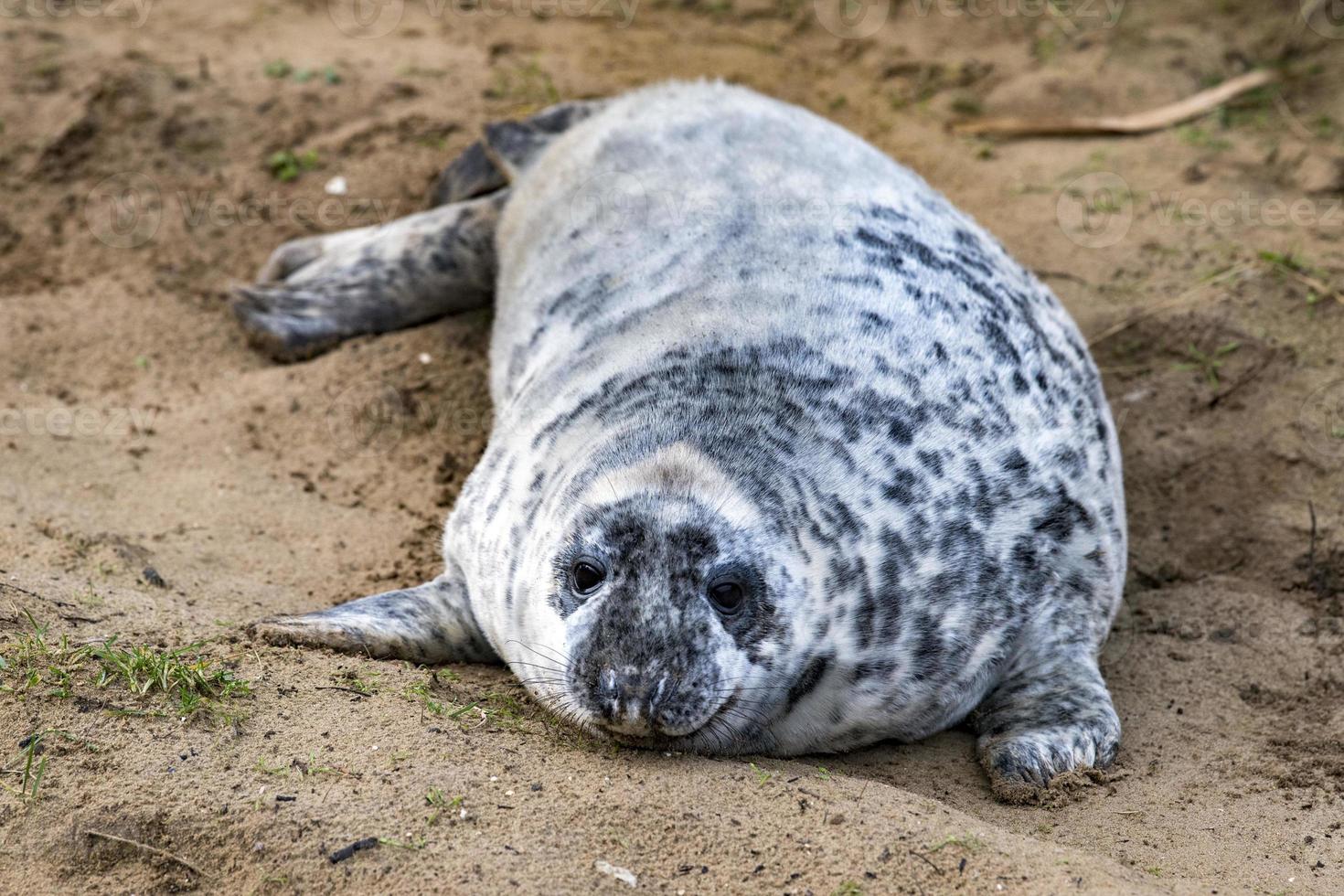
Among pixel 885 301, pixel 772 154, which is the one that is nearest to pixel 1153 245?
pixel 772 154

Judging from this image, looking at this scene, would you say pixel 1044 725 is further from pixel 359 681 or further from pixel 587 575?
pixel 359 681

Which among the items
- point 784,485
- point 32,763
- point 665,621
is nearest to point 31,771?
point 32,763

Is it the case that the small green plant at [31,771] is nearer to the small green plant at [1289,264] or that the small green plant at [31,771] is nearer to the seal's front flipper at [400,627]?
the seal's front flipper at [400,627]

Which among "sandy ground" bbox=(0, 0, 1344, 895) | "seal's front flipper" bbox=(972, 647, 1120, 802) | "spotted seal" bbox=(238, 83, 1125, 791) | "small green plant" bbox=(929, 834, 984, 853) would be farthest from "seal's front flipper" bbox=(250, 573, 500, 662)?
"small green plant" bbox=(929, 834, 984, 853)

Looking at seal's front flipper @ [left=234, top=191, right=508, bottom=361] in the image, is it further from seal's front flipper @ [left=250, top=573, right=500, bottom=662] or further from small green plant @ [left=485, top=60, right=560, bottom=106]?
seal's front flipper @ [left=250, top=573, right=500, bottom=662]

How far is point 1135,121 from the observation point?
630 centimetres

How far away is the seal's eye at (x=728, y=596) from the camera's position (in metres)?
2.92

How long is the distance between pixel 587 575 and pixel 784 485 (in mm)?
459

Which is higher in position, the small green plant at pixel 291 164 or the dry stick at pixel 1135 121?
the dry stick at pixel 1135 121

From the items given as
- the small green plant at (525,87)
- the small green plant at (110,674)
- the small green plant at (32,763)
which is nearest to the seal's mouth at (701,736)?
the small green plant at (110,674)

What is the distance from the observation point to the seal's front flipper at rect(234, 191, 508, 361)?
5391 mm

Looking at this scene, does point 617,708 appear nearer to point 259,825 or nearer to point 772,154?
point 259,825

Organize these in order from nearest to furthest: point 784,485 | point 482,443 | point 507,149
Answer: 1. point 784,485
2. point 482,443
3. point 507,149

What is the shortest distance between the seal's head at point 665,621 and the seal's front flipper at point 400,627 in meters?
0.65
